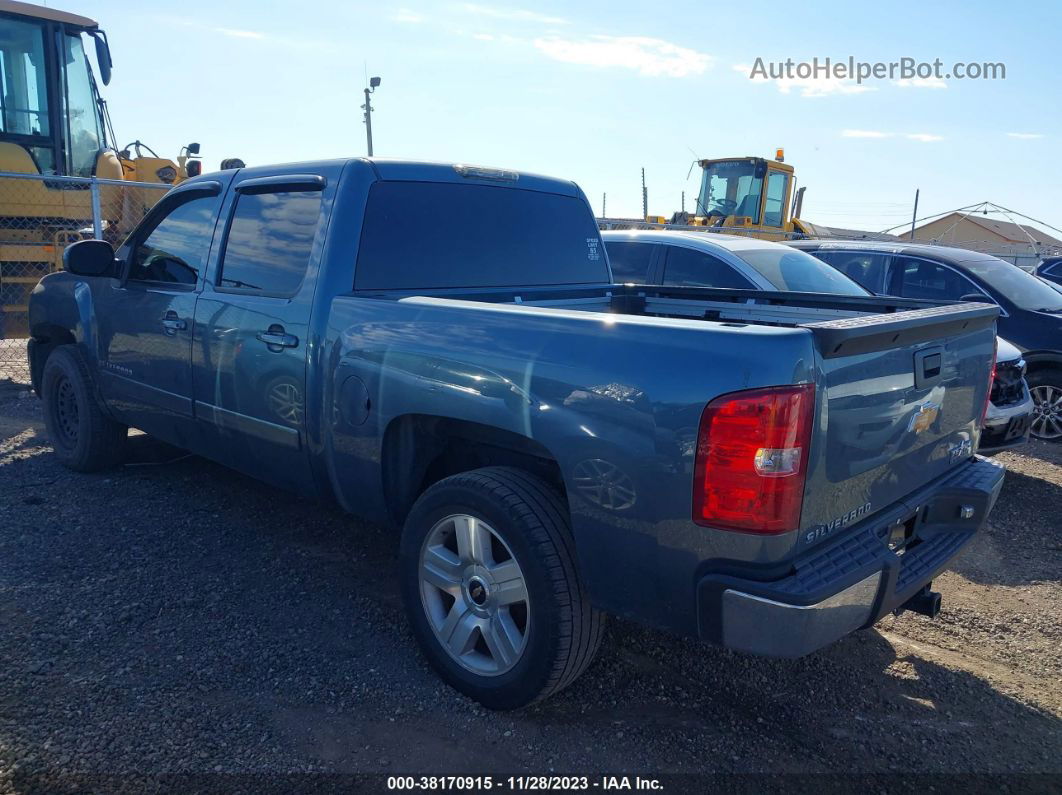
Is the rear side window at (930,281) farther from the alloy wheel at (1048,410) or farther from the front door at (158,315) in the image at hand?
the front door at (158,315)

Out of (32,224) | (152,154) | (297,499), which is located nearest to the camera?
(297,499)

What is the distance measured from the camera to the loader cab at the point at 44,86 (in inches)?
415

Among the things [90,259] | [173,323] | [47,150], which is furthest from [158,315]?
[47,150]

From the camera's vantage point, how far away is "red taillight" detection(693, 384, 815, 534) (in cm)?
231

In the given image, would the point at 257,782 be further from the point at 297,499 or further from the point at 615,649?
the point at 297,499

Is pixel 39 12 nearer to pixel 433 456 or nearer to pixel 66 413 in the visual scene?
pixel 66 413

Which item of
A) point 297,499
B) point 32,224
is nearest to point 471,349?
point 297,499

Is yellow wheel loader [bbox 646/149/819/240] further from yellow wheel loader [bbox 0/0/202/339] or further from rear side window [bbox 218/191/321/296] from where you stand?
rear side window [bbox 218/191/321/296]

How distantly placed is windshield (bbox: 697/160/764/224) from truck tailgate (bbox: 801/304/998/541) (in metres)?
14.1

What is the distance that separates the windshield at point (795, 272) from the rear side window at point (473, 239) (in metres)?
2.65

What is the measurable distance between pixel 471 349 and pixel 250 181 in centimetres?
197

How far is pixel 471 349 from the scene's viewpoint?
2982 millimetres

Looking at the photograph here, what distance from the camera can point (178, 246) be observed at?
15.3ft

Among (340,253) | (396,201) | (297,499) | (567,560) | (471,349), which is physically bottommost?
(297,499)
